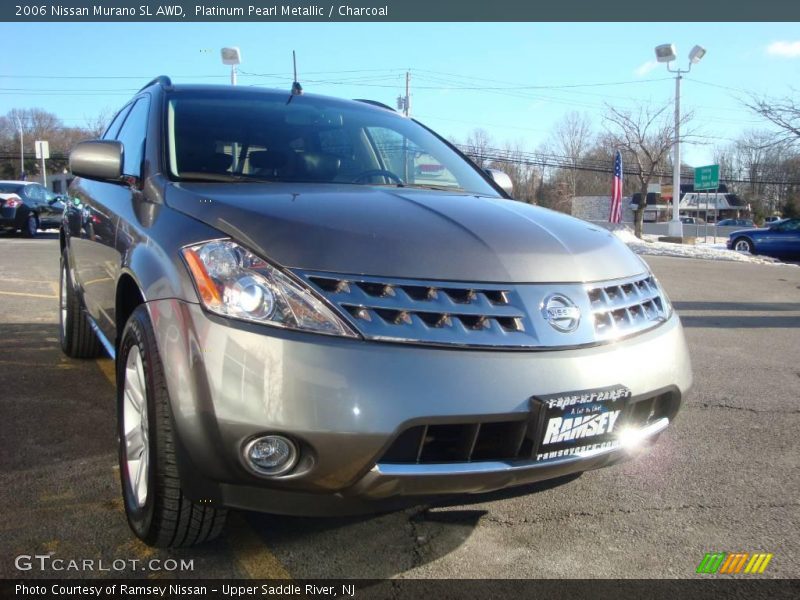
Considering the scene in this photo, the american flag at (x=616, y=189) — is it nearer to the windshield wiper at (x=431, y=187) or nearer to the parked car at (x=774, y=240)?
the parked car at (x=774, y=240)

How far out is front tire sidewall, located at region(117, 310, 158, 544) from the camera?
2092 mm

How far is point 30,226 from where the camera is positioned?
18.7 meters

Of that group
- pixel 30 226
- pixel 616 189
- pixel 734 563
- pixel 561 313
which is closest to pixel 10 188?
pixel 30 226

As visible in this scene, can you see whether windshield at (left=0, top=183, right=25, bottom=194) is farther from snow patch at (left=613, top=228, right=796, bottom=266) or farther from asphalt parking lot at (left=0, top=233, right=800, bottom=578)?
snow patch at (left=613, top=228, right=796, bottom=266)

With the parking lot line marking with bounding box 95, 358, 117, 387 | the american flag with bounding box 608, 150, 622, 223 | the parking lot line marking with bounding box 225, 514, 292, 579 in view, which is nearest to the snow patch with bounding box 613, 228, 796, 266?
the american flag with bounding box 608, 150, 622, 223

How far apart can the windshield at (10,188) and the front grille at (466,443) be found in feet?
65.0

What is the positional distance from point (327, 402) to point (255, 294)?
385mm

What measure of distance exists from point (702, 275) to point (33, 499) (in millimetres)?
12428

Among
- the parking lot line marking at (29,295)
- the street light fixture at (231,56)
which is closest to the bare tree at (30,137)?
the street light fixture at (231,56)

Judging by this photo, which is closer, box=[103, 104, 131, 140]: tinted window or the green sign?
box=[103, 104, 131, 140]: tinted window

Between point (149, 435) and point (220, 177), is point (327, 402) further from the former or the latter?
point (220, 177)

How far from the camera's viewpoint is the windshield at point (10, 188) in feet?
60.4

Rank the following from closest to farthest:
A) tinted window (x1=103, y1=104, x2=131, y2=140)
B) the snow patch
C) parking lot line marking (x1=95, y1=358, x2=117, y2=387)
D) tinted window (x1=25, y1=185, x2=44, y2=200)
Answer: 1. tinted window (x1=103, y1=104, x2=131, y2=140)
2. parking lot line marking (x1=95, y1=358, x2=117, y2=387)
3. the snow patch
4. tinted window (x1=25, y1=185, x2=44, y2=200)

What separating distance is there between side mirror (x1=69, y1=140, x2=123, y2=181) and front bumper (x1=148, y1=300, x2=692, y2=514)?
3.90 ft
